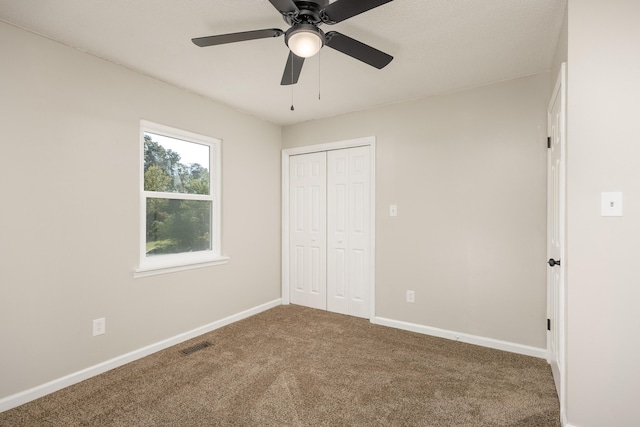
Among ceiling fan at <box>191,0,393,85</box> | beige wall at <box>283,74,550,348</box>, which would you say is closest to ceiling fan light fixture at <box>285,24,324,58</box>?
ceiling fan at <box>191,0,393,85</box>

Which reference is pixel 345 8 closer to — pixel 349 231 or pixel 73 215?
pixel 73 215

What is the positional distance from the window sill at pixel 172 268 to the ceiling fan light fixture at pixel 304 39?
2.20 meters

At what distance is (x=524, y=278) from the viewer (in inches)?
111

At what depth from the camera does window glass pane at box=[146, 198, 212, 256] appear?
296cm

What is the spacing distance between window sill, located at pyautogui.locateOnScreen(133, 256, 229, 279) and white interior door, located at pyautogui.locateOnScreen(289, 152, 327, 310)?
3.50ft

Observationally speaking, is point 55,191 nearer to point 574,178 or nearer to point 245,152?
point 245,152

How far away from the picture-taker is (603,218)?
1.70 meters

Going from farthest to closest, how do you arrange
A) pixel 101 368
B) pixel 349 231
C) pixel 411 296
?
1. pixel 349 231
2. pixel 411 296
3. pixel 101 368

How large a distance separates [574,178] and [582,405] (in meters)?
1.22

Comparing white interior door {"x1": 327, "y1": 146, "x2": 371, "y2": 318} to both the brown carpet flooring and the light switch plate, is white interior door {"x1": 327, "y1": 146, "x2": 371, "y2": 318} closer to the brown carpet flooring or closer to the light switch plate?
the brown carpet flooring

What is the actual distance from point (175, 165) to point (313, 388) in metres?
2.36

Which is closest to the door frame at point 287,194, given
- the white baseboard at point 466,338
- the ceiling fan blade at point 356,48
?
the white baseboard at point 466,338

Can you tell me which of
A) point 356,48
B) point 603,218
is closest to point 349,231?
point 356,48

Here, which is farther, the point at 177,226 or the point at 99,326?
the point at 177,226
